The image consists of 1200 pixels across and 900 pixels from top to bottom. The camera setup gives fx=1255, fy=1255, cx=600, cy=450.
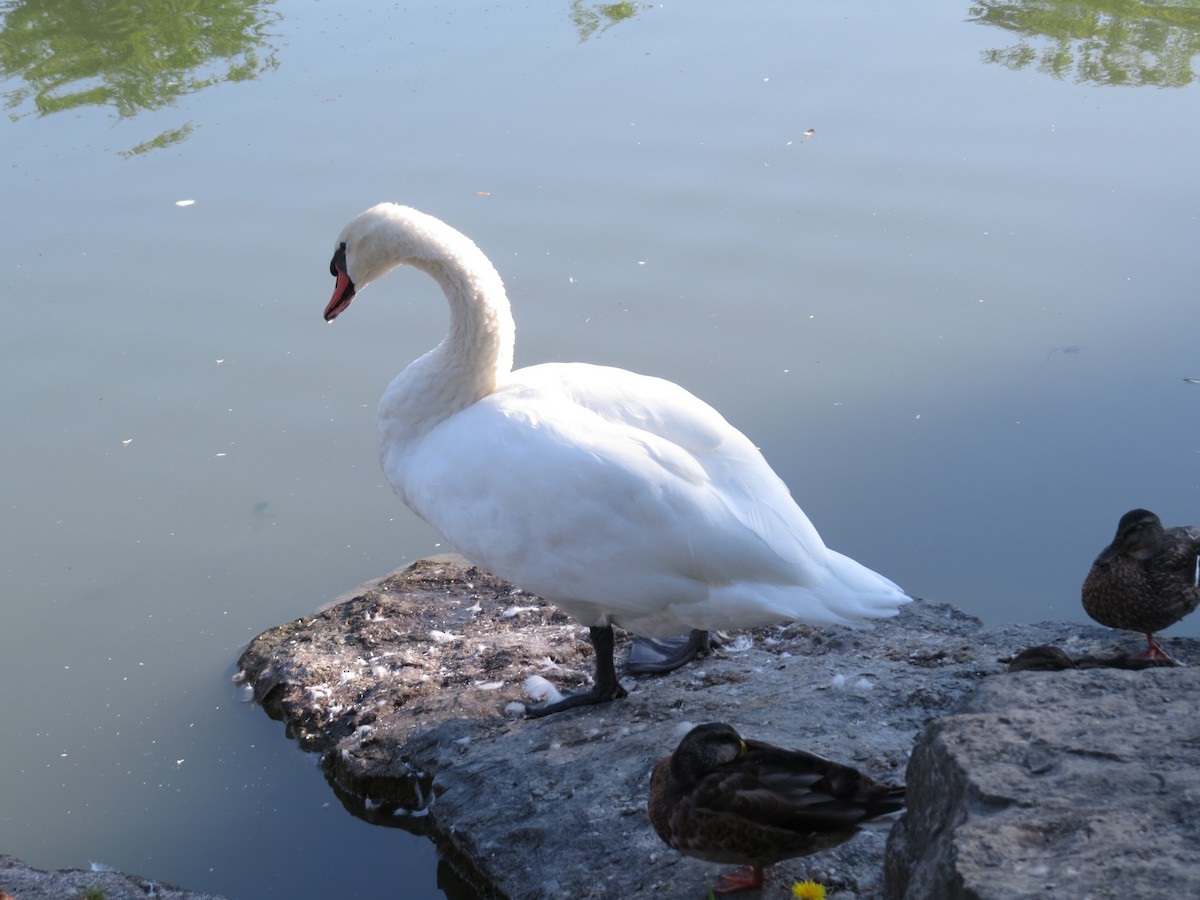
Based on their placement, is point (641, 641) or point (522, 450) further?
point (641, 641)

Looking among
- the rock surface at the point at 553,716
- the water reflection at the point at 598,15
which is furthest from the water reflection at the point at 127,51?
the rock surface at the point at 553,716

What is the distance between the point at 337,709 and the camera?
4.69 meters

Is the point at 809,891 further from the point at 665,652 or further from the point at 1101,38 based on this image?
the point at 1101,38

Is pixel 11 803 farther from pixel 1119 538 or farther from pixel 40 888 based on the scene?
pixel 1119 538

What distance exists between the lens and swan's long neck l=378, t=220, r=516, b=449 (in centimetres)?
460

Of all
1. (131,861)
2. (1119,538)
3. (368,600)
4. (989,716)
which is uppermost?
(989,716)

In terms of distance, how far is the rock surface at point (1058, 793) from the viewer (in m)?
2.19

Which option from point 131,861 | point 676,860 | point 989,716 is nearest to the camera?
point 989,716

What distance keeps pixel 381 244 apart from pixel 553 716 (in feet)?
6.23

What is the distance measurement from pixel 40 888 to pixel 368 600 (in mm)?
1905

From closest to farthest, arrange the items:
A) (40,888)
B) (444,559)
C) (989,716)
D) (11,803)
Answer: (989,716) < (40,888) < (11,803) < (444,559)

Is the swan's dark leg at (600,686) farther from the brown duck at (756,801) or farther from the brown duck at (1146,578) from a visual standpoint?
the brown duck at (1146,578)

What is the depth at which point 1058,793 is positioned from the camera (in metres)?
2.43

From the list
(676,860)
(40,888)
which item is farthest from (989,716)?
(40,888)
